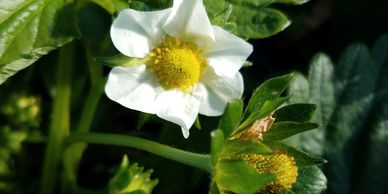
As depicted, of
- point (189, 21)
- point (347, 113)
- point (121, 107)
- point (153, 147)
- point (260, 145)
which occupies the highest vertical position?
point (189, 21)

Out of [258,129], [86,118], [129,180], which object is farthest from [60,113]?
[258,129]

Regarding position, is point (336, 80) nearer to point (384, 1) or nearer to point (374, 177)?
point (374, 177)

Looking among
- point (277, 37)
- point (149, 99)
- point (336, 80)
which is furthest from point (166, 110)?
point (277, 37)

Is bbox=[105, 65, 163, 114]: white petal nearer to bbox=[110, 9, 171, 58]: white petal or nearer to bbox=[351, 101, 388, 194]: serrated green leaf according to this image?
bbox=[110, 9, 171, 58]: white petal

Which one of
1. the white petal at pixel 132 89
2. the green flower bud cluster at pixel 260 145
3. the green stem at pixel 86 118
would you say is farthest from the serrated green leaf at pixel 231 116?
the green stem at pixel 86 118

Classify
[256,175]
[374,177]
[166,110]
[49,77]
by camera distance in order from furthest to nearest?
1. [49,77]
2. [374,177]
3. [166,110]
4. [256,175]

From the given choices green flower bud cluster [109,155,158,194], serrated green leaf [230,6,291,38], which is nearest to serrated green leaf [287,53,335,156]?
serrated green leaf [230,6,291,38]

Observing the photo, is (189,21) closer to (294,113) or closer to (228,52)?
(228,52)
